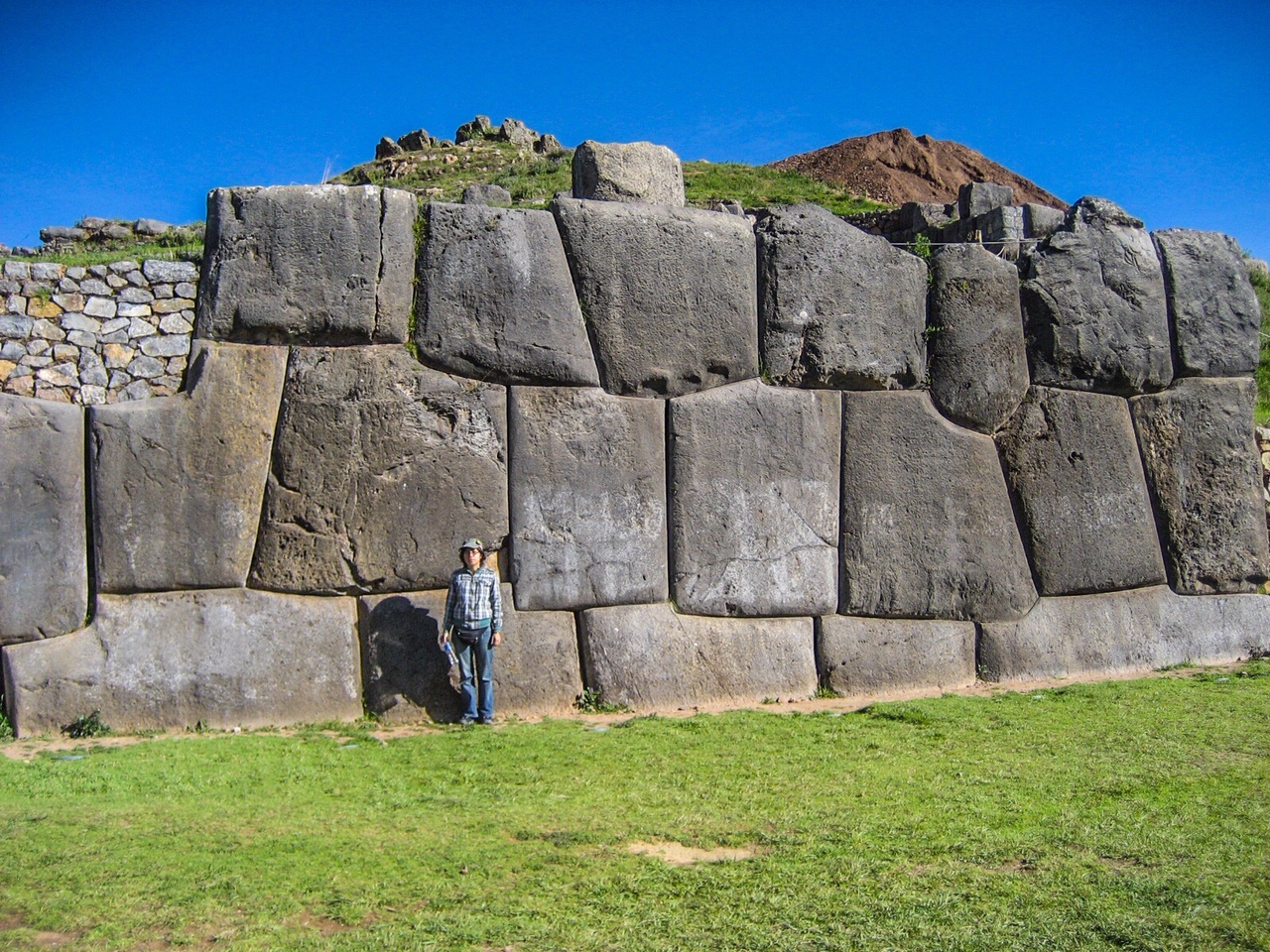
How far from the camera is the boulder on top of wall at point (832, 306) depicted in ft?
26.3

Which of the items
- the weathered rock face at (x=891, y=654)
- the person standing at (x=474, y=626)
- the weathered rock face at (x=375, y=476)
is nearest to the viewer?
the person standing at (x=474, y=626)

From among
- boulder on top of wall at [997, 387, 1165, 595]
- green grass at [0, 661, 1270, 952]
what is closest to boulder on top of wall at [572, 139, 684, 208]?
boulder on top of wall at [997, 387, 1165, 595]

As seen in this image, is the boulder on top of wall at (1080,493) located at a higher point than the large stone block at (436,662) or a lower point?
higher

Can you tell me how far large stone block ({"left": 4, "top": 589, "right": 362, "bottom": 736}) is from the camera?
267 inches

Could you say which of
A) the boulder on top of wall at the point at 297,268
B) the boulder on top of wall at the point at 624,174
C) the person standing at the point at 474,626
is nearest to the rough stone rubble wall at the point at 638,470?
the boulder on top of wall at the point at 297,268

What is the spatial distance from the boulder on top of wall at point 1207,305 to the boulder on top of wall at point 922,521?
2012 mm

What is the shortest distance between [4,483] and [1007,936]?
19.6 feet

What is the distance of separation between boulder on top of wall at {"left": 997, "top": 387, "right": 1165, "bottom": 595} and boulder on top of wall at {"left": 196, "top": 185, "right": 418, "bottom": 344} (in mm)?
4657

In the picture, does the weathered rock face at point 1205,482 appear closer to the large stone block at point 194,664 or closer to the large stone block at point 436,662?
the large stone block at point 436,662

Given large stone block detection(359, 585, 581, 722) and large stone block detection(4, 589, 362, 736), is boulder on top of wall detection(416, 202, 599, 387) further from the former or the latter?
large stone block detection(4, 589, 362, 736)

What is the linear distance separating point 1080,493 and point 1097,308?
1435 mm

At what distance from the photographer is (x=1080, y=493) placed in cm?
849

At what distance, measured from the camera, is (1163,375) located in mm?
Answer: 8828

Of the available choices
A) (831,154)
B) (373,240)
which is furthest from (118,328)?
(831,154)
